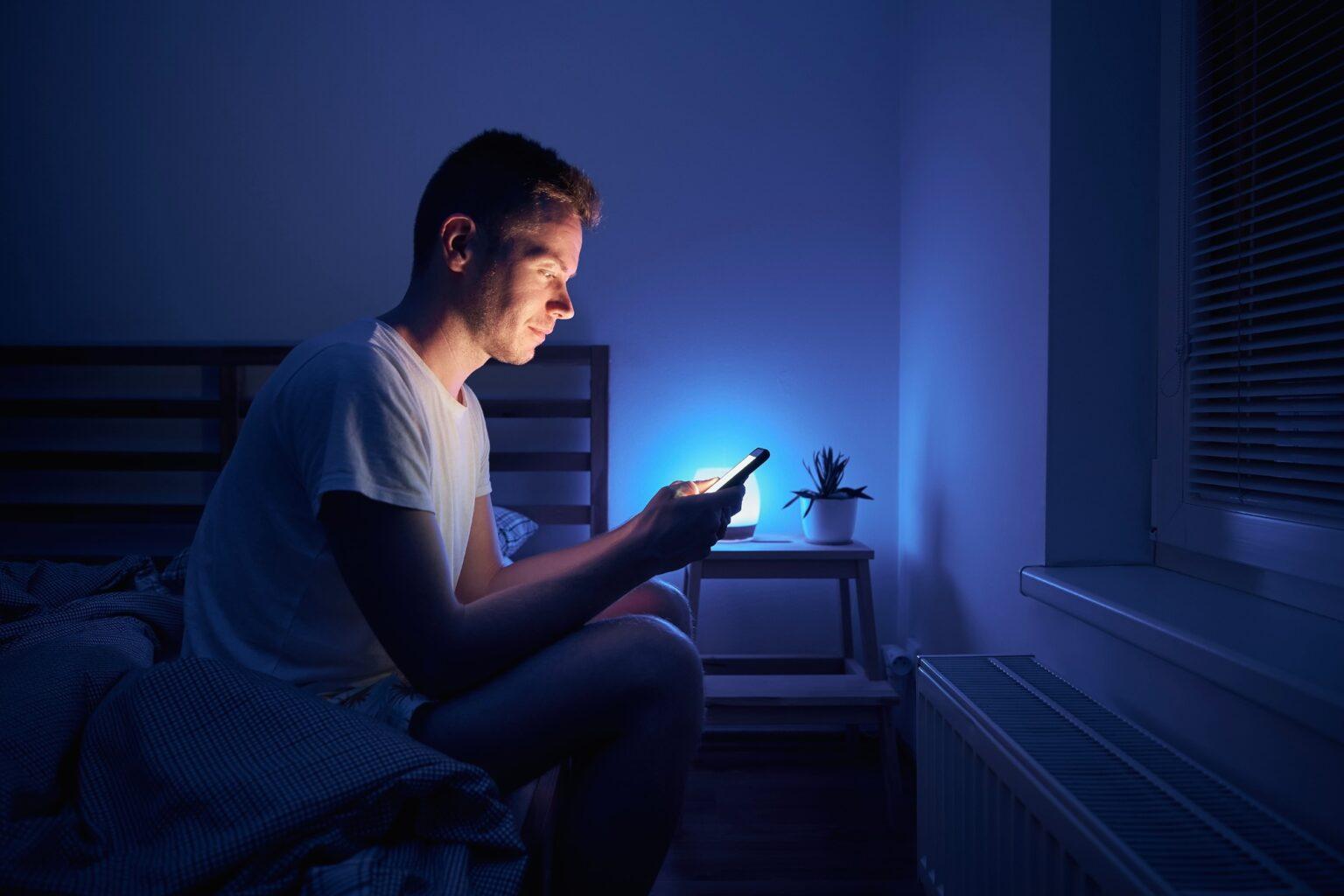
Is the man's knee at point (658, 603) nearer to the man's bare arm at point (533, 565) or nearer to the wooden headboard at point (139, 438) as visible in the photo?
the man's bare arm at point (533, 565)

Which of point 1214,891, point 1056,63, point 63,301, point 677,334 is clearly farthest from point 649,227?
point 1214,891

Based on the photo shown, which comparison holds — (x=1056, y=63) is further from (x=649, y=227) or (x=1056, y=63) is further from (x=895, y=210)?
(x=649, y=227)

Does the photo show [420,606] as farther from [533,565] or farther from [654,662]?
[533,565]

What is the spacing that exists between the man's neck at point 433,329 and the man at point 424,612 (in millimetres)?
12

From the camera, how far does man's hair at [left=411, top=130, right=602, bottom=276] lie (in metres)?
1.11

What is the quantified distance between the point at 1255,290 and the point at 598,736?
1.06 metres

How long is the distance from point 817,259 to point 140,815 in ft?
6.77

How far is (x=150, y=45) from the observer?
92.7 inches

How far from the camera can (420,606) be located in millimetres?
833

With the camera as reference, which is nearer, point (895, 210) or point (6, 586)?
point (6, 586)

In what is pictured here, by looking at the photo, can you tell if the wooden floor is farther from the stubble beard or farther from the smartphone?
the stubble beard

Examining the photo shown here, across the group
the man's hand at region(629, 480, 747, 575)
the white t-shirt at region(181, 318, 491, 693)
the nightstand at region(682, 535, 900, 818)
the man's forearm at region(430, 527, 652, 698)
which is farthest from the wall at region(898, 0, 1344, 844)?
the white t-shirt at region(181, 318, 491, 693)

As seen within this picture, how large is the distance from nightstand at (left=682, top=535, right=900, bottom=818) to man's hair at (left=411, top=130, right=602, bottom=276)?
954mm

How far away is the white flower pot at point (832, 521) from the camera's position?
1.97 metres
